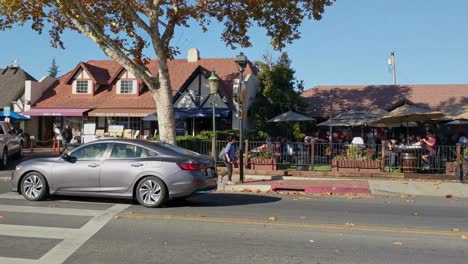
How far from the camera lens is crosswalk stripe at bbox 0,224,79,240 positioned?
7.31 m

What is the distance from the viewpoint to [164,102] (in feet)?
54.8

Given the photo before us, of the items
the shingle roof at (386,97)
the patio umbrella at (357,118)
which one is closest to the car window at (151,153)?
the patio umbrella at (357,118)

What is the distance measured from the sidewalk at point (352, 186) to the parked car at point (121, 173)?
397cm

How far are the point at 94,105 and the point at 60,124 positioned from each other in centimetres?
364

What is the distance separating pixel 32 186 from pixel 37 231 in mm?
3399

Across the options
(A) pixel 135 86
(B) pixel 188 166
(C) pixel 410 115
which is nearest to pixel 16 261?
(B) pixel 188 166

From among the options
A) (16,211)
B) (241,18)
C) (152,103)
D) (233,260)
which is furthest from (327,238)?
(152,103)

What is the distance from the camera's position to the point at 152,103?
31.0 m

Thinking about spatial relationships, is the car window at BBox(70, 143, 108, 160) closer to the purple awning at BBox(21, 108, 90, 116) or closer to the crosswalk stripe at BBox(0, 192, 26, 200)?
the crosswalk stripe at BBox(0, 192, 26, 200)

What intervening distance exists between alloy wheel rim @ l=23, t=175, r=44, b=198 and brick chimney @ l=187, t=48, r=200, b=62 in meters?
24.9

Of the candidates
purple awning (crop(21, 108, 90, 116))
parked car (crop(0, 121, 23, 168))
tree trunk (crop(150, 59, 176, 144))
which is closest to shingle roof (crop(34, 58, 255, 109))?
purple awning (crop(21, 108, 90, 116))

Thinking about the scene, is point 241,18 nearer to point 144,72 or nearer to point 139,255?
point 144,72

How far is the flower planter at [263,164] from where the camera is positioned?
17609 mm

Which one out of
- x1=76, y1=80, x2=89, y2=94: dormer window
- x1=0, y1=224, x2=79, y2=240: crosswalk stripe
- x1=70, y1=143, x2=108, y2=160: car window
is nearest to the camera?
x1=0, y1=224, x2=79, y2=240: crosswalk stripe
